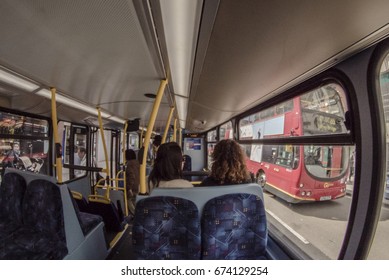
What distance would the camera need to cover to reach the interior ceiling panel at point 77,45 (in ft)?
2.60

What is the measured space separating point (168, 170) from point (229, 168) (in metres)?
0.54

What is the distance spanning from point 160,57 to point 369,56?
4.18 feet

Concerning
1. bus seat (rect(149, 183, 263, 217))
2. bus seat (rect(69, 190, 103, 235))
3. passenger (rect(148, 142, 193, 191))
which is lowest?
bus seat (rect(69, 190, 103, 235))

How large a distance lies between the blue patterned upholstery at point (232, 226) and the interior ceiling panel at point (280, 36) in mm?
932

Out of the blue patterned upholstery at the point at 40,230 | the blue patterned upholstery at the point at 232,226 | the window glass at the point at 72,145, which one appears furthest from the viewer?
the window glass at the point at 72,145

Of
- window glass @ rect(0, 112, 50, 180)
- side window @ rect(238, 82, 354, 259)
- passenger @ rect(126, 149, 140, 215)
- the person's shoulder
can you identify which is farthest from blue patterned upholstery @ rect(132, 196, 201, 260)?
window glass @ rect(0, 112, 50, 180)

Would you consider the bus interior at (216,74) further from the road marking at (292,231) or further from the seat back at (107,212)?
the seat back at (107,212)

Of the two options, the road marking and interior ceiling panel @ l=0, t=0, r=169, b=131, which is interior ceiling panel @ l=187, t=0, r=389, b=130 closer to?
interior ceiling panel @ l=0, t=0, r=169, b=131

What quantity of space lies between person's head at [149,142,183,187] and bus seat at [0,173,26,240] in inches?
70.8

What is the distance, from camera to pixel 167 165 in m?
1.52

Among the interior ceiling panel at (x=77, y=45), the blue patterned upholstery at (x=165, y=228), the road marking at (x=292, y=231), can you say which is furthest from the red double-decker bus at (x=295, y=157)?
the interior ceiling panel at (x=77, y=45)

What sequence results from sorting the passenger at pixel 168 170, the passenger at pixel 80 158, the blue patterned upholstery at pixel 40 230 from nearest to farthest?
the passenger at pixel 168 170, the blue patterned upholstery at pixel 40 230, the passenger at pixel 80 158

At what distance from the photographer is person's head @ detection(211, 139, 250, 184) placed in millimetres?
1569

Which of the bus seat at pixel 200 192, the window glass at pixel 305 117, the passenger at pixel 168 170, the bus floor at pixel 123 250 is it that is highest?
the window glass at pixel 305 117
